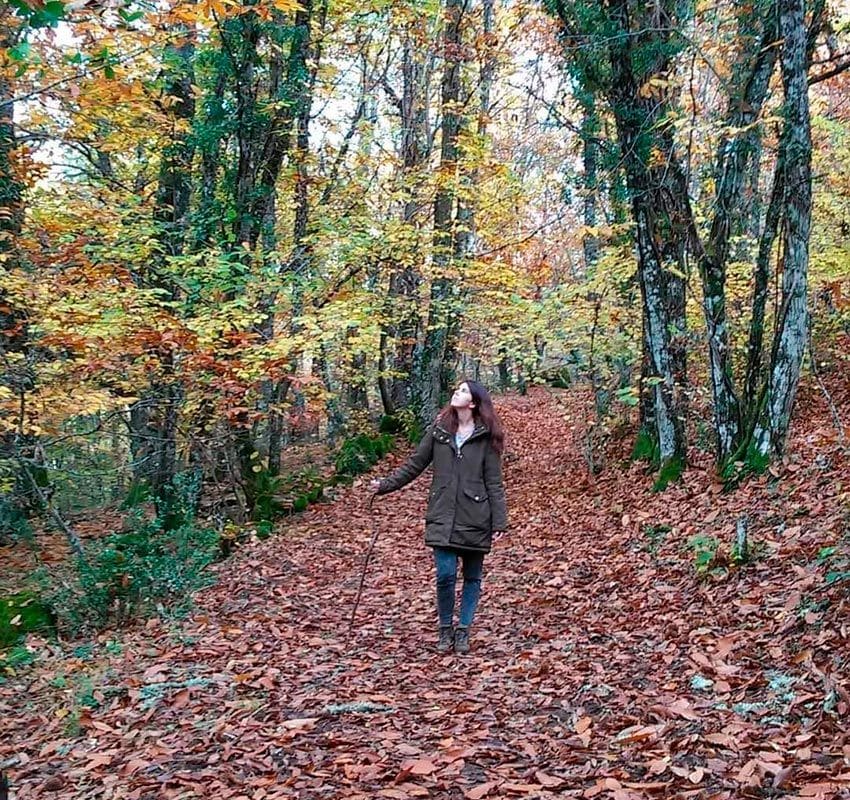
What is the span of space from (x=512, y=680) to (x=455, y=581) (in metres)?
0.98

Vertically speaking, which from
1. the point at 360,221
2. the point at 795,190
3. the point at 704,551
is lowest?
the point at 704,551

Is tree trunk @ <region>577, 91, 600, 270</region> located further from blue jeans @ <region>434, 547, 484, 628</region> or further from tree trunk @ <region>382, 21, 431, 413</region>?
blue jeans @ <region>434, 547, 484, 628</region>

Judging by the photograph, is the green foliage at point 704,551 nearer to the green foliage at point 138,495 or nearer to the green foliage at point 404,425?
the green foliage at point 404,425

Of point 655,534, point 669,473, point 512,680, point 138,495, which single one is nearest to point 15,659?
point 512,680

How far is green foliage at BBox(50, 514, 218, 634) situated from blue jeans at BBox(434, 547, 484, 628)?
3.06 m

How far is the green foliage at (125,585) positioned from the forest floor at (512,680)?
0.35 meters

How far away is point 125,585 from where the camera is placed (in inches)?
297

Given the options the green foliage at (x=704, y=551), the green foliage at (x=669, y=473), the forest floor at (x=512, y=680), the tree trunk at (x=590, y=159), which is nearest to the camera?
the forest floor at (x=512, y=680)

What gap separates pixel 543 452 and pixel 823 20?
10216 millimetres

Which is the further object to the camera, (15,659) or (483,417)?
(15,659)

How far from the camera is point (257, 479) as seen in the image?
40.9 feet

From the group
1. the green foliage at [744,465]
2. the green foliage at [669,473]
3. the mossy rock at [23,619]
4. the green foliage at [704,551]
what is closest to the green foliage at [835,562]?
the green foliage at [704,551]

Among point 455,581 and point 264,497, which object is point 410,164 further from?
point 455,581

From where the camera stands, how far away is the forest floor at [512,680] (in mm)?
3643
